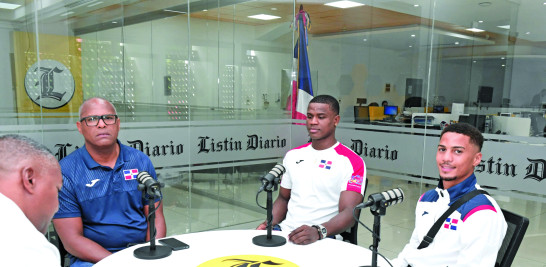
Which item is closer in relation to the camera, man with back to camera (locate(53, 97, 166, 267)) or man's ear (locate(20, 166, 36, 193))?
man's ear (locate(20, 166, 36, 193))

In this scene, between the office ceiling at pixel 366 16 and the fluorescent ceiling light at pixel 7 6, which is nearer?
the fluorescent ceiling light at pixel 7 6

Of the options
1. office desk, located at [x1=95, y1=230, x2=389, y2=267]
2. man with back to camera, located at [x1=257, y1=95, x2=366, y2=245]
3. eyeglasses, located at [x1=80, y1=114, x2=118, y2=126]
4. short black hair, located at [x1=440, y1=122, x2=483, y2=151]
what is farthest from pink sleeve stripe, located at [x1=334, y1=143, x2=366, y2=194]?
eyeglasses, located at [x1=80, y1=114, x2=118, y2=126]

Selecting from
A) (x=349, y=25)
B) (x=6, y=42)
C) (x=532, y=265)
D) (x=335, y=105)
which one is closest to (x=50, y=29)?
(x=6, y=42)

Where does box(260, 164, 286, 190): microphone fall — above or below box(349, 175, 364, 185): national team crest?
→ above

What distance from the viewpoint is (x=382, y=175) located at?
4320 mm

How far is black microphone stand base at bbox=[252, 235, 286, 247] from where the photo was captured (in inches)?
78.6

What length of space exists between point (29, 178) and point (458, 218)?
1570 mm

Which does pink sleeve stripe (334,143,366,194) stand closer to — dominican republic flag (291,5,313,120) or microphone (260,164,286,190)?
microphone (260,164,286,190)

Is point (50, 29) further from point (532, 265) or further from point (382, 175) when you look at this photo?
point (532, 265)

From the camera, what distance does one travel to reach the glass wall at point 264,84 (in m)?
3.34

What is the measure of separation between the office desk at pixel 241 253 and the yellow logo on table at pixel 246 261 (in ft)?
0.06

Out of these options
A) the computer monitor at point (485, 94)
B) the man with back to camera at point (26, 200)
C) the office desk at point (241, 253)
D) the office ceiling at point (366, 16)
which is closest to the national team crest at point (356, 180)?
the office desk at point (241, 253)

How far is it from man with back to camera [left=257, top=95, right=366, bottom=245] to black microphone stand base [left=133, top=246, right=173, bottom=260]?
0.86 meters

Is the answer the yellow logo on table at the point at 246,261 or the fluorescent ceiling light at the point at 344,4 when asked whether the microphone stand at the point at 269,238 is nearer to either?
the yellow logo on table at the point at 246,261
